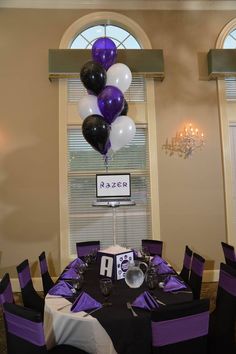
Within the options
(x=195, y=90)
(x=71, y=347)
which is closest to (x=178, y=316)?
(x=71, y=347)

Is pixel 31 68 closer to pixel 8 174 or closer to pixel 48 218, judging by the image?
pixel 8 174

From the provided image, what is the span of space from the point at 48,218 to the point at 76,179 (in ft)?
2.33

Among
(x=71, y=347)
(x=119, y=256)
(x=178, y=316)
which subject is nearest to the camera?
(x=178, y=316)

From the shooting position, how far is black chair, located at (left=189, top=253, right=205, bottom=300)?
261 cm

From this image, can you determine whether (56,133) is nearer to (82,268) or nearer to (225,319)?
(82,268)

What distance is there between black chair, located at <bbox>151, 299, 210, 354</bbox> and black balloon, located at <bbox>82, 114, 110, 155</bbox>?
6.08 feet

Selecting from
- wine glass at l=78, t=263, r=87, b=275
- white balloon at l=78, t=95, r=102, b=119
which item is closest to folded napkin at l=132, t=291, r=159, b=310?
wine glass at l=78, t=263, r=87, b=275

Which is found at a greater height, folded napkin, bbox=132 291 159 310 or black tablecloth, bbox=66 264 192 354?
folded napkin, bbox=132 291 159 310

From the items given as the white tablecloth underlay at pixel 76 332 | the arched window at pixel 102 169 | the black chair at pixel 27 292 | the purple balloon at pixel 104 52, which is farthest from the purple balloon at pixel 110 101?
the white tablecloth underlay at pixel 76 332

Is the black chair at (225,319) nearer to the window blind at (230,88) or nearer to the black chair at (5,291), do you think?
the black chair at (5,291)

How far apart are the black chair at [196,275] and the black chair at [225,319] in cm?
39

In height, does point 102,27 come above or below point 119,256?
above

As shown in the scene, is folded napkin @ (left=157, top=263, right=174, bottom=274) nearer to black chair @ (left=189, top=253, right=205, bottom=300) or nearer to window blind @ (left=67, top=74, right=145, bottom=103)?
black chair @ (left=189, top=253, right=205, bottom=300)

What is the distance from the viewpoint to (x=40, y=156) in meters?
4.34
